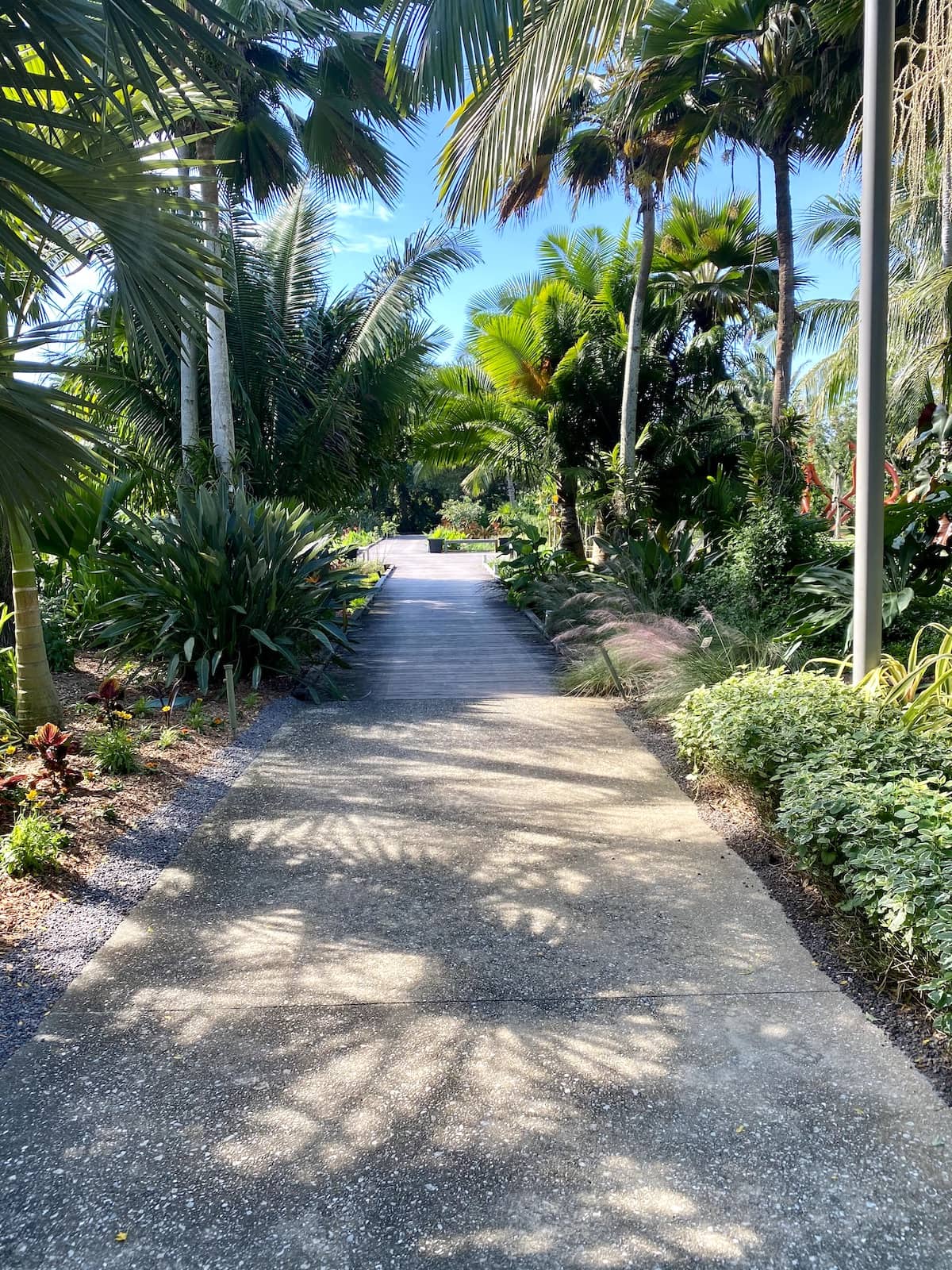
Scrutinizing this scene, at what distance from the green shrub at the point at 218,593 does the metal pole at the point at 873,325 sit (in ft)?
15.9

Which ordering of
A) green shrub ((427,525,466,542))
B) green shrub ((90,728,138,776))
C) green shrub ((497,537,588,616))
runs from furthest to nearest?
green shrub ((427,525,466,542)) → green shrub ((497,537,588,616)) → green shrub ((90,728,138,776))

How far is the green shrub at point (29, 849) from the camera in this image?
407 cm

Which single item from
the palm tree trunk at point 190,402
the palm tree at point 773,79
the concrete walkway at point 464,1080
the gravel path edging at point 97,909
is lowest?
the concrete walkway at point 464,1080

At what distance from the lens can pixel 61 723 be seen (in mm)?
6309

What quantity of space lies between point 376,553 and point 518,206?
16.4m

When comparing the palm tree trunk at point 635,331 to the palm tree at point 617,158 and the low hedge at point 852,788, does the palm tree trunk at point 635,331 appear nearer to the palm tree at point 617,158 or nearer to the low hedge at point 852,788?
the palm tree at point 617,158

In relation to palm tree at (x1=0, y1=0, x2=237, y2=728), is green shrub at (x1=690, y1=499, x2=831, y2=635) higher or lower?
lower

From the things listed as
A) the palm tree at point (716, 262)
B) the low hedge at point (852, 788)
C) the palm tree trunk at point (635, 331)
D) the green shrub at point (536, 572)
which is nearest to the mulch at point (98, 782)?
the low hedge at point (852, 788)

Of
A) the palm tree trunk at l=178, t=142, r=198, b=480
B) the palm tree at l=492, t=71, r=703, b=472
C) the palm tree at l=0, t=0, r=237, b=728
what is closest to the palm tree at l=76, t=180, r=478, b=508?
the palm tree trunk at l=178, t=142, r=198, b=480

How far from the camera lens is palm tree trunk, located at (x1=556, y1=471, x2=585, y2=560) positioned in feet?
54.2

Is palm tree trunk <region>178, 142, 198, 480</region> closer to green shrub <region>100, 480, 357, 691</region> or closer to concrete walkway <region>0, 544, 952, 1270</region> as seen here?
green shrub <region>100, 480, 357, 691</region>

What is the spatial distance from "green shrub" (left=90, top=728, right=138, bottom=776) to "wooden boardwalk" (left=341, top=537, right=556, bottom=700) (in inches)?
117

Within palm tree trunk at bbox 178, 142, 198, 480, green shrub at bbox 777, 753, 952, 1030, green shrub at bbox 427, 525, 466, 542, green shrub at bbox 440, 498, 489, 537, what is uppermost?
palm tree trunk at bbox 178, 142, 198, 480

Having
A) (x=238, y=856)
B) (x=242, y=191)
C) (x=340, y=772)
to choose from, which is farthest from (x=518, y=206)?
(x=238, y=856)
